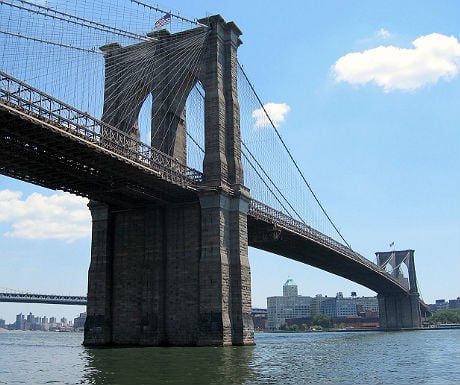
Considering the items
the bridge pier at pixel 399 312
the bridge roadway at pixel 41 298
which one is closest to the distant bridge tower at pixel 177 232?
the bridge pier at pixel 399 312

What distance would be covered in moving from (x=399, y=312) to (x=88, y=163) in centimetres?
11393

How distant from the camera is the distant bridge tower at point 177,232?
49906 mm

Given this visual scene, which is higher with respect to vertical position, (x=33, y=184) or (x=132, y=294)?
(x=33, y=184)

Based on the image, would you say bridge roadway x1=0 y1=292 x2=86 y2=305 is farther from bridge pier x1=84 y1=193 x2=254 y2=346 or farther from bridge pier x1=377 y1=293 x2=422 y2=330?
bridge pier x1=84 y1=193 x2=254 y2=346

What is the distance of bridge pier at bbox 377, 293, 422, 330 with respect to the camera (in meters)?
139

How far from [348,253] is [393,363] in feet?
195

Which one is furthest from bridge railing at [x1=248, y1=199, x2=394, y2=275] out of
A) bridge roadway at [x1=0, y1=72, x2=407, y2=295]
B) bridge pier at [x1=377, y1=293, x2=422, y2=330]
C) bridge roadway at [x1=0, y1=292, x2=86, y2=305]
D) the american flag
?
bridge roadway at [x1=0, y1=292, x2=86, y2=305]

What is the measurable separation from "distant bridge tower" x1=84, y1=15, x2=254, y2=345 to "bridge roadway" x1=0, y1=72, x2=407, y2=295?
7.65 ft

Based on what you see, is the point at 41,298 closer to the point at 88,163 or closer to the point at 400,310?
the point at 400,310

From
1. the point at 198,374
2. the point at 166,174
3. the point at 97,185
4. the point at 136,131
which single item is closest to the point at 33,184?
the point at 97,185

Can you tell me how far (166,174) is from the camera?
4800 centimetres

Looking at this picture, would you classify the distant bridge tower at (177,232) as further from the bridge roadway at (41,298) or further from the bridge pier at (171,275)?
the bridge roadway at (41,298)

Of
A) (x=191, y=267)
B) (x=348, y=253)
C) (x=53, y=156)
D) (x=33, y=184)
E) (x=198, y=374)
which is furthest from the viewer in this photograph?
(x=348, y=253)

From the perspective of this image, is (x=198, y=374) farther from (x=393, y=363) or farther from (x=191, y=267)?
(x=191, y=267)
